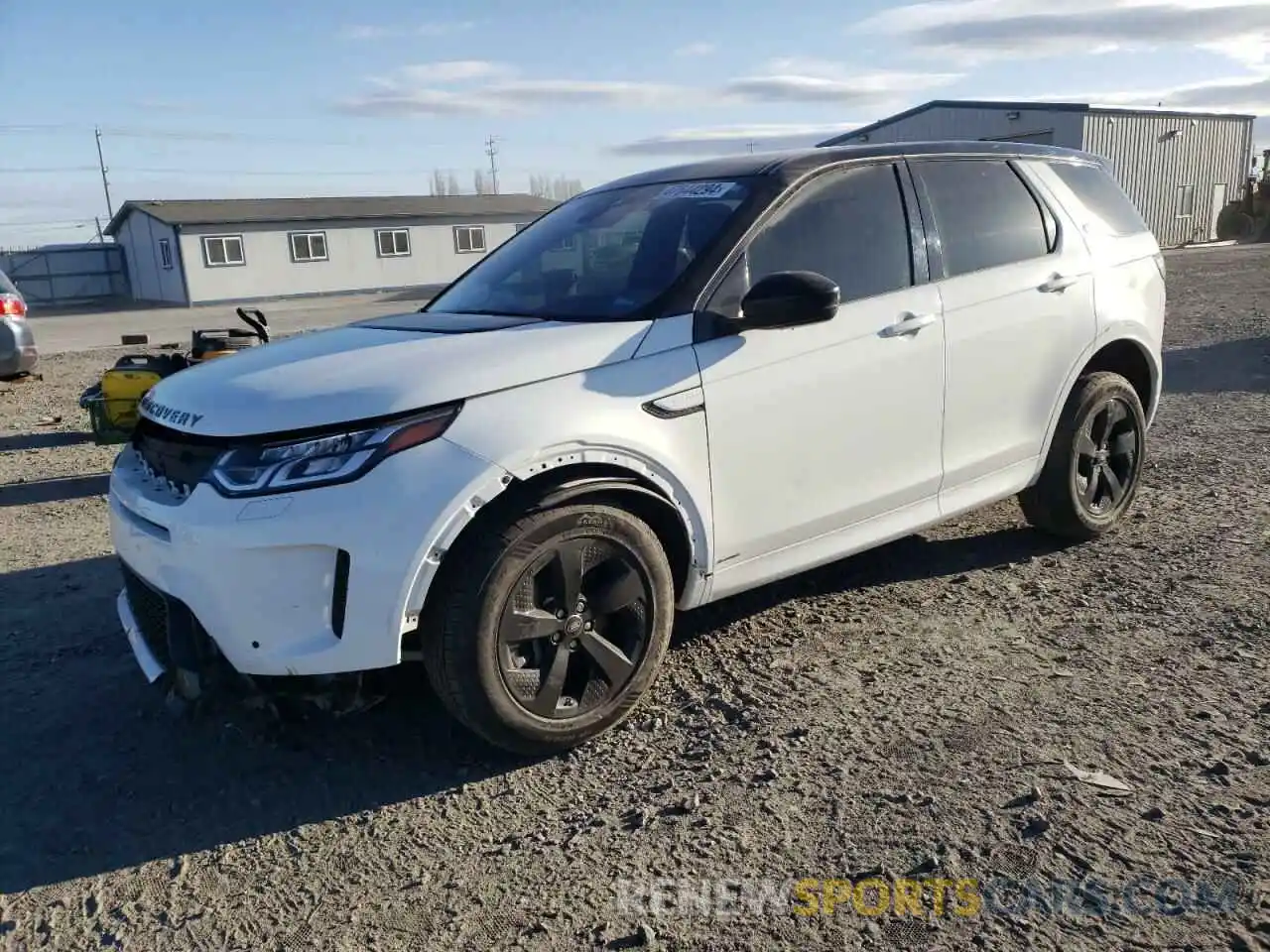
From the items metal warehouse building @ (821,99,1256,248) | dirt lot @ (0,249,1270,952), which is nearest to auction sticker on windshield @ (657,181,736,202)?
dirt lot @ (0,249,1270,952)

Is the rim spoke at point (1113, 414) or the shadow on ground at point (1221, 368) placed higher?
the rim spoke at point (1113, 414)

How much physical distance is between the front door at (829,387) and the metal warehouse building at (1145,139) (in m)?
28.3

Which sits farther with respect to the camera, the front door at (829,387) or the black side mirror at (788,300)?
the front door at (829,387)

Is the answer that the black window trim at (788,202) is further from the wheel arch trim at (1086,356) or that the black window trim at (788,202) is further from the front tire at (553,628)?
the wheel arch trim at (1086,356)

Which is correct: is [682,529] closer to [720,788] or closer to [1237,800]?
[720,788]

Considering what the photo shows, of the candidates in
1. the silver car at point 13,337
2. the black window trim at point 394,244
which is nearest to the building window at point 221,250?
the black window trim at point 394,244

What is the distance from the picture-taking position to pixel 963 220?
438cm

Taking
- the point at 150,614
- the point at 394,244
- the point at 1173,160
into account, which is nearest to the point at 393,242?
the point at 394,244

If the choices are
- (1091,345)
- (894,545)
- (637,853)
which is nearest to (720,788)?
(637,853)

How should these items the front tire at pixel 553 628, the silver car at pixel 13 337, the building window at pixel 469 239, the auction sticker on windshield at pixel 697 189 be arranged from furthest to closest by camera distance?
the building window at pixel 469 239, the silver car at pixel 13 337, the auction sticker on windshield at pixel 697 189, the front tire at pixel 553 628

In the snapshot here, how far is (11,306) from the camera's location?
10.8 meters

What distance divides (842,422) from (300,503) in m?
1.96

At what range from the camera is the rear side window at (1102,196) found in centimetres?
496

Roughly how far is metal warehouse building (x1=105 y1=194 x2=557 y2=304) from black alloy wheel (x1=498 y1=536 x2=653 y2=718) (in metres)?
38.3
